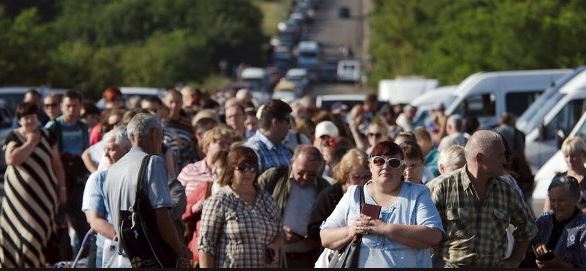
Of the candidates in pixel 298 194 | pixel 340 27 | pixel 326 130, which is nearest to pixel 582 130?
pixel 326 130

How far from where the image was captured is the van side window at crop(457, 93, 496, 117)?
1181 inches

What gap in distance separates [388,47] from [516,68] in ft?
110

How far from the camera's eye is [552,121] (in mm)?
23672

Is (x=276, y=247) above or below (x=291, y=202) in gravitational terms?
below

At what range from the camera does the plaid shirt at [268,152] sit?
503 inches

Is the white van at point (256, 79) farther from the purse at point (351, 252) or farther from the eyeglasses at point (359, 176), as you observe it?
the purse at point (351, 252)

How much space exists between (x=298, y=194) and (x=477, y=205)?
2872mm

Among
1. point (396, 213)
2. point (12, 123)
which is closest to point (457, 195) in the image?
point (396, 213)

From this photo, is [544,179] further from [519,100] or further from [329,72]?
[329,72]

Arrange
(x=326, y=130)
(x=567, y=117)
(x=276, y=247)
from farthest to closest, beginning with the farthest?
(x=567, y=117)
(x=326, y=130)
(x=276, y=247)

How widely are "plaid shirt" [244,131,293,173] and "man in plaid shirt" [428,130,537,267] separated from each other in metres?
3.36

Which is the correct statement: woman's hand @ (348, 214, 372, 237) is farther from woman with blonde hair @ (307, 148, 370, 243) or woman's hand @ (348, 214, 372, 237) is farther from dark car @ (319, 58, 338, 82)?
dark car @ (319, 58, 338, 82)

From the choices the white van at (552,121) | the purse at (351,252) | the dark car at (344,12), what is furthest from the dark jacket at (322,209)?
the dark car at (344,12)

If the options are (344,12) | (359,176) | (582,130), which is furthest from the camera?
(344,12)
